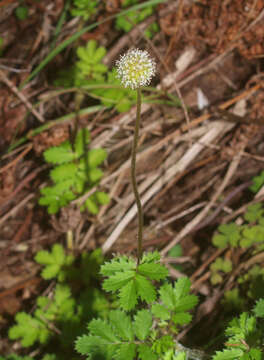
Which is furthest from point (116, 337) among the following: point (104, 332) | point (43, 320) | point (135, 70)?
point (135, 70)

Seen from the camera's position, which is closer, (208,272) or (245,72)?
(208,272)

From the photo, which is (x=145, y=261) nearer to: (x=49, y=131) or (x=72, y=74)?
(x=49, y=131)

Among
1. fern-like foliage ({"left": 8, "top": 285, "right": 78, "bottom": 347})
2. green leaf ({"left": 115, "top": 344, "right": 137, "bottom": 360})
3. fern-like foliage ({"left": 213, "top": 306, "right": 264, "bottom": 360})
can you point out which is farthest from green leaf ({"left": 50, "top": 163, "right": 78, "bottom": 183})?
fern-like foliage ({"left": 213, "top": 306, "right": 264, "bottom": 360})

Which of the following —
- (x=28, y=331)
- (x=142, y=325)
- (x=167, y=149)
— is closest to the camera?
(x=142, y=325)

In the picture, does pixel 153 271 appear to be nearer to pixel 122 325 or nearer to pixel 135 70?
pixel 122 325

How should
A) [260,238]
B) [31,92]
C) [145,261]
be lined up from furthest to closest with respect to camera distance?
[31,92] < [260,238] < [145,261]

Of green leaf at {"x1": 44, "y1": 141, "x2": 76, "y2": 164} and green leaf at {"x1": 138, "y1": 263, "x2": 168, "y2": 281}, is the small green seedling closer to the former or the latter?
green leaf at {"x1": 138, "y1": 263, "x2": 168, "y2": 281}

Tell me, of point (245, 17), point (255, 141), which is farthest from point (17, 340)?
point (245, 17)
